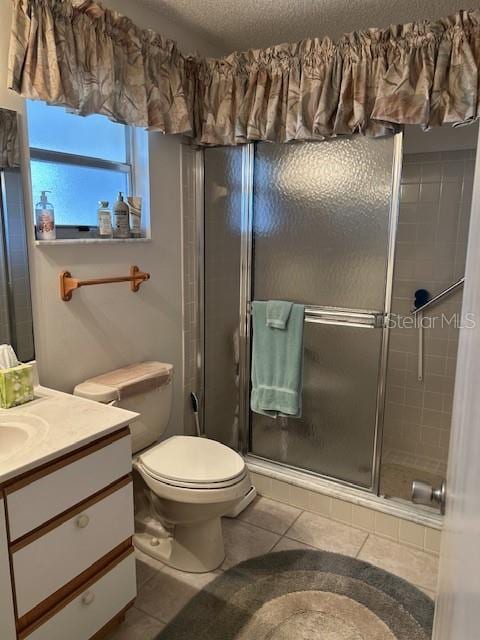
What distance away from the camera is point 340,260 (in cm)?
231

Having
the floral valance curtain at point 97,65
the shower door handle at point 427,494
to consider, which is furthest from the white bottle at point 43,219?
the shower door handle at point 427,494

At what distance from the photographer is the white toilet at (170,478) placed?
186 cm

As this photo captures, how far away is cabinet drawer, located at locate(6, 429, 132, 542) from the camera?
1286mm

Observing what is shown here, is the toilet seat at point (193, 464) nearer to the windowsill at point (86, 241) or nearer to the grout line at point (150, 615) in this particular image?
the grout line at point (150, 615)

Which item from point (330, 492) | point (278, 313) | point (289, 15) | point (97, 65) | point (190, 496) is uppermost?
point (289, 15)

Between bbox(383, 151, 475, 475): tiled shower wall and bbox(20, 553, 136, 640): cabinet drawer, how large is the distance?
1.71 metres

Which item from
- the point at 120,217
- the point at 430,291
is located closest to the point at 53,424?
the point at 120,217

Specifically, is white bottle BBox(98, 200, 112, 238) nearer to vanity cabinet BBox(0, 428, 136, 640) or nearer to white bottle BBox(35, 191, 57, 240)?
white bottle BBox(35, 191, 57, 240)

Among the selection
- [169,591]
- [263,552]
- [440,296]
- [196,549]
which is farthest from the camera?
[440,296]

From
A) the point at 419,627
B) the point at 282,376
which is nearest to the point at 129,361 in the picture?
the point at 282,376

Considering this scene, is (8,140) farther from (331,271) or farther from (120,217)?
(331,271)

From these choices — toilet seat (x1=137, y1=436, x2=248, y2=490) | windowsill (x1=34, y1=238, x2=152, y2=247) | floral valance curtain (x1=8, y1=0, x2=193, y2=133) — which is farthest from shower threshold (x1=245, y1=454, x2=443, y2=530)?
floral valance curtain (x1=8, y1=0, x2=193, y2=133)

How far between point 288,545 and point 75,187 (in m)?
1.93

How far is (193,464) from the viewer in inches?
78.4
